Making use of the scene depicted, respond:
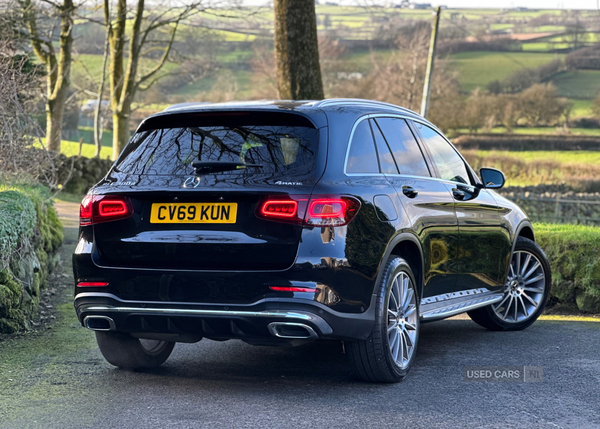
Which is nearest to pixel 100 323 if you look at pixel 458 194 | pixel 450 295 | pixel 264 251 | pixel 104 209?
pixel 104 209

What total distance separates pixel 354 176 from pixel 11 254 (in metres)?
3.48

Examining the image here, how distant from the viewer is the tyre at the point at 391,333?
5191mm

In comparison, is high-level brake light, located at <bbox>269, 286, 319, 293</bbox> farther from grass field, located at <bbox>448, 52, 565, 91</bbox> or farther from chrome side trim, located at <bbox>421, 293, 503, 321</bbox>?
grass field, located at <bbox>448, 52, 565, 91</bbox>

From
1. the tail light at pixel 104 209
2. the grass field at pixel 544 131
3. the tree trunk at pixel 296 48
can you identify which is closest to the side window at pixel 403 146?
the tail light at pixel 104 209

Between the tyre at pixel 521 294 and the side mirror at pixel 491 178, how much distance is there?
79 cm

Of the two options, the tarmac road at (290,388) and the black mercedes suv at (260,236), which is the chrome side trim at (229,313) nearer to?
the black mercedes suv at (260,236)

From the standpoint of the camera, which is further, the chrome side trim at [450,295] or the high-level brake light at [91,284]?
the chrome side trim at [450,295]

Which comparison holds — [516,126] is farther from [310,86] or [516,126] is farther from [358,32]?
[310,86]

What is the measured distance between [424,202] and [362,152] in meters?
0.77

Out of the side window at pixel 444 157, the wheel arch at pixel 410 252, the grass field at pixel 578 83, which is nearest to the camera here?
the wheel arch at pixel 410 252

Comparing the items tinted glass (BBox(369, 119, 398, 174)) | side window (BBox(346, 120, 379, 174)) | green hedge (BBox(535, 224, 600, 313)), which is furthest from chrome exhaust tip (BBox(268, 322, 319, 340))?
green hedge (BBox(535, 224, 600, 313))

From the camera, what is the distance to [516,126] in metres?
69.3

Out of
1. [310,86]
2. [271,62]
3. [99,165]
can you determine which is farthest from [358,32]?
[310,86]

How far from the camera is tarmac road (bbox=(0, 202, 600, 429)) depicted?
15.4 ft
